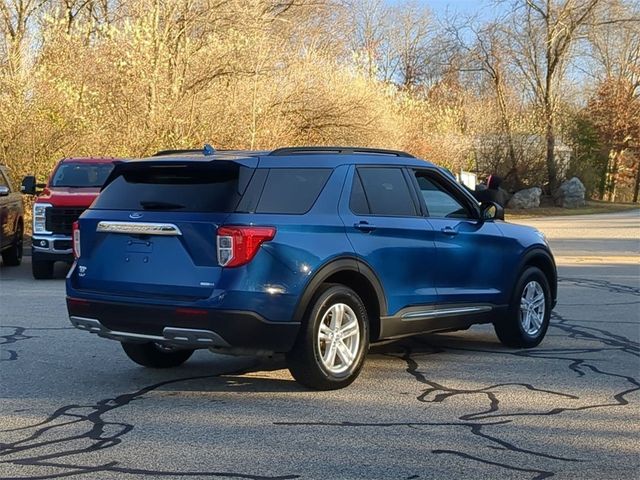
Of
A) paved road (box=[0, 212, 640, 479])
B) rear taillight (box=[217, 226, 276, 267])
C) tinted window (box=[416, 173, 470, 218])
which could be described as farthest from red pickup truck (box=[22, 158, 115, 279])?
rear taillight (box=[217, 226, 276, 267])

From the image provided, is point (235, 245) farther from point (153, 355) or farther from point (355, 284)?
point (153, 355)

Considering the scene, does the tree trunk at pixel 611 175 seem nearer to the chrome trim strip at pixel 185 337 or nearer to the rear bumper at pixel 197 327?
the rear bumper at pixel 197 327

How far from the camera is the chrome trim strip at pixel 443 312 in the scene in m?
7.60

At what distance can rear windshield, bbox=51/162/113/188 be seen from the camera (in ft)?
53.3

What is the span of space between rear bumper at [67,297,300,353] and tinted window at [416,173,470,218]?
81.7 inches

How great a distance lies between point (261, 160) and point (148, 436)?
223 centimetres

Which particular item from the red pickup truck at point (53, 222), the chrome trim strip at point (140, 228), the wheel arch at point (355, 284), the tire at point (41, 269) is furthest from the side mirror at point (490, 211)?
the tire at point (41, 269)

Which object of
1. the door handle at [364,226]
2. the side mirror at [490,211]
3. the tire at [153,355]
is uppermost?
the side mirror at [490,211]

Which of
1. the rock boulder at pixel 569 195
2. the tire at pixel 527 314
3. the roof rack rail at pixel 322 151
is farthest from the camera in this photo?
the rock boulder at pixel 569 195

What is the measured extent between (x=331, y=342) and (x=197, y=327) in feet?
3.56

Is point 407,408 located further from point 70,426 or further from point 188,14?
point 188,14

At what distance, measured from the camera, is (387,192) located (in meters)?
7.69

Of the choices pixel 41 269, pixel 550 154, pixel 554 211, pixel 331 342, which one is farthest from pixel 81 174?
pixel 550 154

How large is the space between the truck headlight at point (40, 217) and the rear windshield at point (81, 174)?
3.88ft
